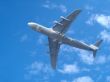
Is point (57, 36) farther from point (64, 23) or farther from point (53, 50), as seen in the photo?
point (53, 50)

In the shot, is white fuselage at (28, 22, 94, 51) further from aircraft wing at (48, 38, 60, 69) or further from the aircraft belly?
aircraft wing at (48, 38, 60, 69)

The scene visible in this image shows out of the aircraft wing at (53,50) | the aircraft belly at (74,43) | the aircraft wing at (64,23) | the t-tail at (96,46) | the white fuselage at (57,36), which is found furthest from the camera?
the aircraft wing at (53,50)

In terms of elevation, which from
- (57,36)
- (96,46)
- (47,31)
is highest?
(96,46)

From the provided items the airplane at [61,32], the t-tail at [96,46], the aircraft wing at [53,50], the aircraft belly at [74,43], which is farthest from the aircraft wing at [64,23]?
the t-tail at [96,46]

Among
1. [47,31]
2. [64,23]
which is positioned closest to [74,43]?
[64,23]

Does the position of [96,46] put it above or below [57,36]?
above

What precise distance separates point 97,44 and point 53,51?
54.8ft

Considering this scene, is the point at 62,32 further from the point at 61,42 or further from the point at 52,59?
the point at 52,59

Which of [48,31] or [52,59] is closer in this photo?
[48,31]

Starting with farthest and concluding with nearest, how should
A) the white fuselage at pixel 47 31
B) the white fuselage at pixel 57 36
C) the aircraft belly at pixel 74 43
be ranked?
1. the aircraft belly at pixel 74 43
2. the white fuselage at pixel 57 36
3. the white fuselage at pixel 47 31

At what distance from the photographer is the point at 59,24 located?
16938 cm

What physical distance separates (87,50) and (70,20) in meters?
14.0

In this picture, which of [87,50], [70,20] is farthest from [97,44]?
[70,20]

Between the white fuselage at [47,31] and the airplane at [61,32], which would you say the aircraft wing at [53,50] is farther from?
the white fuselage at [47,31]
